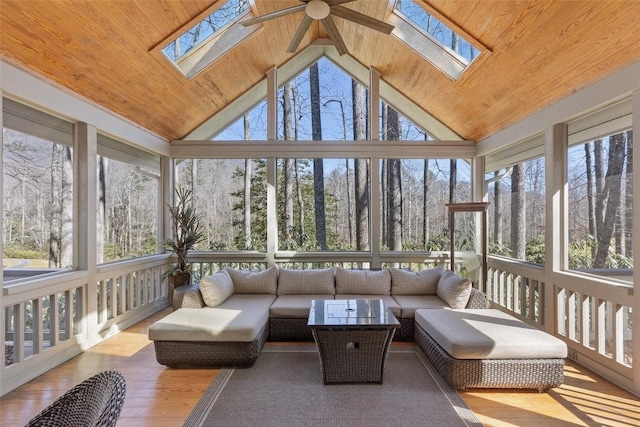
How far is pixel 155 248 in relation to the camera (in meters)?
5.45

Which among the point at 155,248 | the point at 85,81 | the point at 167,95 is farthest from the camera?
the point at 155,248

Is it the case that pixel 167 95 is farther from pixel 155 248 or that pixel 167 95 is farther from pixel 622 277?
pixel 622 277

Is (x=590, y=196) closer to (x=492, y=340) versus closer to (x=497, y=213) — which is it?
(x=497, y=213)

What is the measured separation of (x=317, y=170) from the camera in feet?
18.5

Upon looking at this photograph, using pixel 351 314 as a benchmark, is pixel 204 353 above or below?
below

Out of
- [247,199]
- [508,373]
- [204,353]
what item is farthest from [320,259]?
[508,373]

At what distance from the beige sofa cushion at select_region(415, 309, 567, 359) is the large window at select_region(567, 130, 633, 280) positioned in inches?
40.3

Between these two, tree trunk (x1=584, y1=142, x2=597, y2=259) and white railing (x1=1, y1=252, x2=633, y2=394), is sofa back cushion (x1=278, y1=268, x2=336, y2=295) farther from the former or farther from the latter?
tree trunk (x1=584, y1=142, x2=597, y2=259)

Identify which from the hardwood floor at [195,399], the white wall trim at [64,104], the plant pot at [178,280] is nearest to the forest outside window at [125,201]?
the white wall trim at [64,104]

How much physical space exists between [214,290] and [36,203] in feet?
6.34

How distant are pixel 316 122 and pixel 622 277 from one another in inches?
171

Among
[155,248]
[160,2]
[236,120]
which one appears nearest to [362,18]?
[160,2]

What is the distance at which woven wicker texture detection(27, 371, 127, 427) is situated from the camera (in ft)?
3.48

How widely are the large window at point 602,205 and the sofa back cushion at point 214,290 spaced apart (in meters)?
3.95
